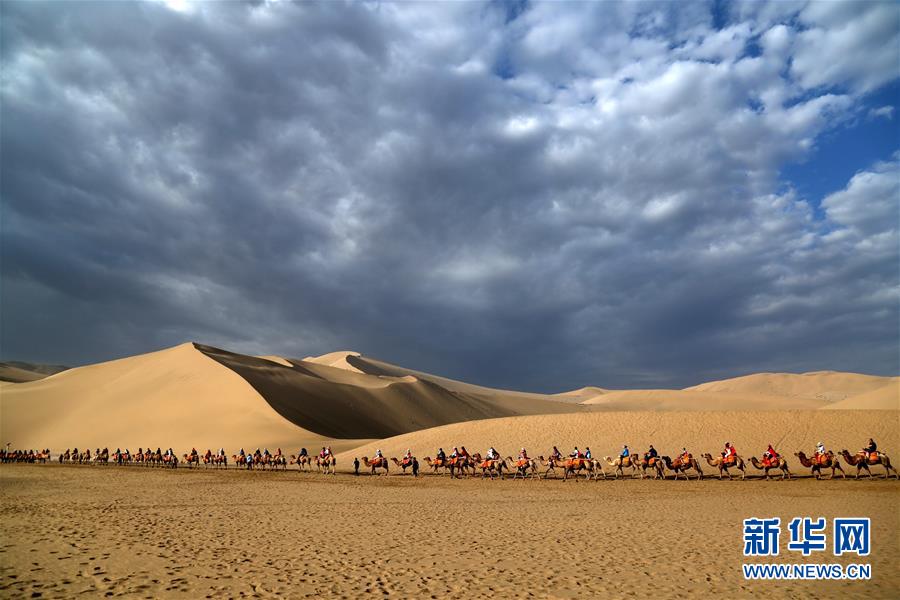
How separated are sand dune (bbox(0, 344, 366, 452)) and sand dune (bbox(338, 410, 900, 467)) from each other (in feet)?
48.5

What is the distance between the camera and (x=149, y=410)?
6438cm

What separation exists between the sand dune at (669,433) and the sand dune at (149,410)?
1479cm

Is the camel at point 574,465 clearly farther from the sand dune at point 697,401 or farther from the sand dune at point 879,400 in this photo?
the sand dune at point 697,401

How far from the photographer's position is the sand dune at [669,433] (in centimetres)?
3650

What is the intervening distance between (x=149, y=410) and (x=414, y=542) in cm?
6219

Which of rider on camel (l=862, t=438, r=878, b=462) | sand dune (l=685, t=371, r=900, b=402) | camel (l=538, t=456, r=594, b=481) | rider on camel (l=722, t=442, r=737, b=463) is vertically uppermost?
sand dune (l=685, t=371, r=900, b=402)

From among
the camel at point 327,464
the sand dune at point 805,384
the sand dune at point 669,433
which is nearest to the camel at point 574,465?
the sand dune at point 669,433

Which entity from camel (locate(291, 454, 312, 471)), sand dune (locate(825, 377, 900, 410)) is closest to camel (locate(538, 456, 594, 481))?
camel (locate(291, 454, 312, 471))

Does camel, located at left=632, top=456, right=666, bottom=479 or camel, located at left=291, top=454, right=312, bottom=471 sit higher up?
camel, located at left=632, top=456, right=666, bottom=479

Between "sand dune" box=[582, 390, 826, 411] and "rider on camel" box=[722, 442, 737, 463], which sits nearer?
"rider on camel" box=[722, 442, 737, 463]

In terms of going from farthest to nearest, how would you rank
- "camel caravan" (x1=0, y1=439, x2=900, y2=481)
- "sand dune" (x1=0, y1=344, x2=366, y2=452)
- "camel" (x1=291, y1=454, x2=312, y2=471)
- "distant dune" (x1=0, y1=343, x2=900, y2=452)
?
"sand dune" (x1=0, y1=344, x2=366, y2=452), "distant dune" (x1=0, y1=343, x2=900, y2=452), "camel" (x1=291, y1=454, x2=312, y2=471), "camel caravan" (x1=0, y1=439, x2=900, y2=481)

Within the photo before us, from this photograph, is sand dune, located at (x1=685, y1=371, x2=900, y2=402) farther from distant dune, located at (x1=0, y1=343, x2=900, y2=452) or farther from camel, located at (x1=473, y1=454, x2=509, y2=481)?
camel, located at (x1=473, y1=454, x2=509, y2=481)

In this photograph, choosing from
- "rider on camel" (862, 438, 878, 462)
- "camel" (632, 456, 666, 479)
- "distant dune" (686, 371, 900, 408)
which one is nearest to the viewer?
"rider on camel" (862, 438, 878, 462)

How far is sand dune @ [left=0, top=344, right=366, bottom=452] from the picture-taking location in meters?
55.6
